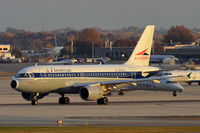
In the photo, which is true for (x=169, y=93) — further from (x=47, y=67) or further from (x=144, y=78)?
(x=47, y=67)

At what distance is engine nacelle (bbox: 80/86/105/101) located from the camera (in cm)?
5684

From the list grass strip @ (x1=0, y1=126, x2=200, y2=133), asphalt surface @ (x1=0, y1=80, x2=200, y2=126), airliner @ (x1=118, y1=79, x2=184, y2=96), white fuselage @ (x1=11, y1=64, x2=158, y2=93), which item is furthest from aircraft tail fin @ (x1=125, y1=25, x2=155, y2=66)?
grass strip @ (x1=0, y1=126, x2=200, y2=133)

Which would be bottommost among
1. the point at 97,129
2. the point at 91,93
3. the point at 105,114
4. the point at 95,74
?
the point at 105,114

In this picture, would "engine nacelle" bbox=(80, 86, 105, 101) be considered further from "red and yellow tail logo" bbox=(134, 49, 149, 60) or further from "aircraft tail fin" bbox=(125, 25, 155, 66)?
"red and yellow tail logo" bbox=(134, 49, 149, 60)

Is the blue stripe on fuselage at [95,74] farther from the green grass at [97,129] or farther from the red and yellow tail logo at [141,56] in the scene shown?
the green grass at [97,129]

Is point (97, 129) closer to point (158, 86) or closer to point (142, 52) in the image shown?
point (142, 52)

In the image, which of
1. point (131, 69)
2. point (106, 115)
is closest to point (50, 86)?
point (131, 69)

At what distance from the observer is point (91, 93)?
5681 cm

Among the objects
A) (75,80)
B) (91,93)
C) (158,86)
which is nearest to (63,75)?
(75,80)

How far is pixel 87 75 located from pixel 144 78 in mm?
5723

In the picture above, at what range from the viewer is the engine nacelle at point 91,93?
5684 cm

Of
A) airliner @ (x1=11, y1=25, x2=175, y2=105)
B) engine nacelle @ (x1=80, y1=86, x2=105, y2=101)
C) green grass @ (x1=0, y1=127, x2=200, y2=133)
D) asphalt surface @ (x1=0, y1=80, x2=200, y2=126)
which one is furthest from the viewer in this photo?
airliner @ (x1=11, y1=25, x2=175, y2=105)

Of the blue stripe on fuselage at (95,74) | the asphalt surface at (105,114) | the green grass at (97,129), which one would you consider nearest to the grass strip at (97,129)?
the green grass at (97,129)

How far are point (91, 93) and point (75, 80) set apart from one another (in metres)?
3.05
